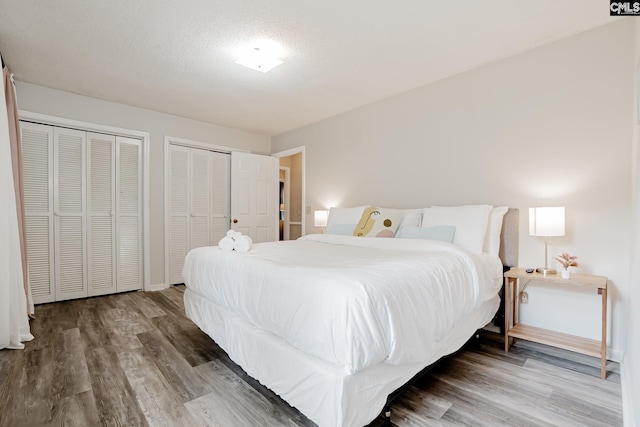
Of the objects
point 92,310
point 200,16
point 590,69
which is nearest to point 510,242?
point 590,69

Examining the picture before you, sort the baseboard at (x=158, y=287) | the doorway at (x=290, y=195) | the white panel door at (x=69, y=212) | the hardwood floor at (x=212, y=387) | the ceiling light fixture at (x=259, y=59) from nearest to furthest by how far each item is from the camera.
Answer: the hardwood floor at (x=212, y=387) → the ceiling light fixture at (x=259, y=59) → the white panel door at (x=69, y=212) → the baseboard at (x=158, y=287) → the doorway at (x=290, y=195)

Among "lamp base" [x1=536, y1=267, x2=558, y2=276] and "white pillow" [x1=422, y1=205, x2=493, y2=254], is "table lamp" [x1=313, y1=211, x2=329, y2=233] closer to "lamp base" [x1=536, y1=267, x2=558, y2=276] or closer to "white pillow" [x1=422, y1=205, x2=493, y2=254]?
"white pillow" [x1=422, y1=205, x2=493, y2=254]

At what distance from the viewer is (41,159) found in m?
3.40

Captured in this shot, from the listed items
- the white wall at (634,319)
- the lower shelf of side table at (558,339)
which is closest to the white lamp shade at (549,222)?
the white wall at (634,319)

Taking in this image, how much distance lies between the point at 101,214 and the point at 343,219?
9.88 ft

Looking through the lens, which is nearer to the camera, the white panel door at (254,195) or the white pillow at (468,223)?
the white pillow at (468,223)

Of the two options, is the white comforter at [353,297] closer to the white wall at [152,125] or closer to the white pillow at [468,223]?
the white pillow at [468,223]

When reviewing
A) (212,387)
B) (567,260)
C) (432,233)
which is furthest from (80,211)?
(567,260)

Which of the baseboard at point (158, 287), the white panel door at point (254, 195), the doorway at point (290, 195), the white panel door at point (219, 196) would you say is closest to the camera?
the baseboard at point (158, 287)

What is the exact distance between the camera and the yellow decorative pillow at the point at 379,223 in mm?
3035

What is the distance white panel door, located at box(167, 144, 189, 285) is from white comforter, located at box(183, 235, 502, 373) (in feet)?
7.66

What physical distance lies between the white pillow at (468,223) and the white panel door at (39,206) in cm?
417

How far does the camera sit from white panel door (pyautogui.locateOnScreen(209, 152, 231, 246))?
15.4 feet

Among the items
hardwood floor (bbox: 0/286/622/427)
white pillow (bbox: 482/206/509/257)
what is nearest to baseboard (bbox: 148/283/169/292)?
hardwood floor (bbox: 0/286/622/427)
